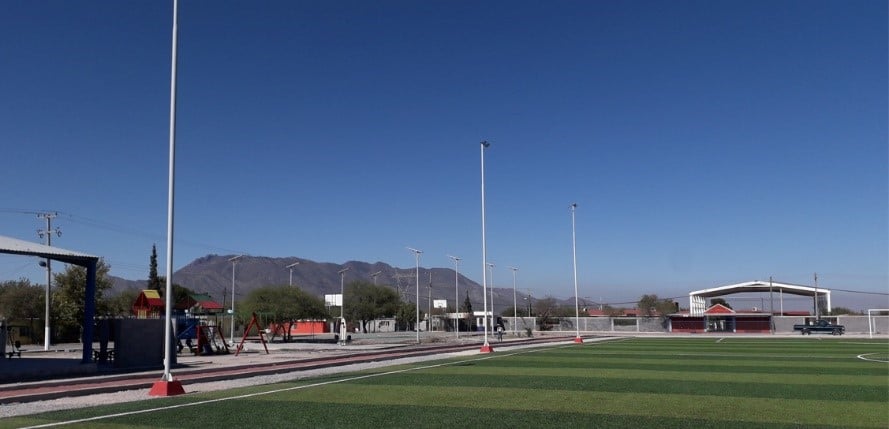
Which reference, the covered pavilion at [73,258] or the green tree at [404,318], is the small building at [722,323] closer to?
the green tree at [404,318]

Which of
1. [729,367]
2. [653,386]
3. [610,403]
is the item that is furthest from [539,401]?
[729,367]

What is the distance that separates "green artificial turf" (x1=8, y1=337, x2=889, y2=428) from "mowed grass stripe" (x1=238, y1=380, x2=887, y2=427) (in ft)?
0.08

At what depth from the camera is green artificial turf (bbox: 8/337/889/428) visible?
13.8m

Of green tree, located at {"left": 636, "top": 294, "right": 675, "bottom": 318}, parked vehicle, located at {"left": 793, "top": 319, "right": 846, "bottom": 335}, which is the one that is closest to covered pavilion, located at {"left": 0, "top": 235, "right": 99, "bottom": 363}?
parked vehicle, located at {"left": 793, "top": 319, "right": 846, "bottom": 335}

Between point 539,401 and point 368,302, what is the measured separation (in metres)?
102

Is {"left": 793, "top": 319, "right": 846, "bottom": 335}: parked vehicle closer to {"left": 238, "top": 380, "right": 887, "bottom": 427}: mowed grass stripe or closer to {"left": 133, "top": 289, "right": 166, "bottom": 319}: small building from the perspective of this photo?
{"left": 133, "top": 289, "right": 166, "bottom": 319}: small building

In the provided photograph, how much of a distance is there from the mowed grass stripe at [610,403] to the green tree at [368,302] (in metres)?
93.0

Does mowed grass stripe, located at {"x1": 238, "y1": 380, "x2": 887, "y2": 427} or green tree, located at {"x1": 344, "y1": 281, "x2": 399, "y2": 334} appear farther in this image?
green tree, located at {"x1": 344, "y1": 281, "x2": 399, "y2": 334}

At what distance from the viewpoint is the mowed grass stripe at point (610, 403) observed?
1459 centimetres

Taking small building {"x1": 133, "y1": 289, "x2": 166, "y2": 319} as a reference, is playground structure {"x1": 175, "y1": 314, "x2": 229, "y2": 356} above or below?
below

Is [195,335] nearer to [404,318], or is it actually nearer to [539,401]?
[539,401]

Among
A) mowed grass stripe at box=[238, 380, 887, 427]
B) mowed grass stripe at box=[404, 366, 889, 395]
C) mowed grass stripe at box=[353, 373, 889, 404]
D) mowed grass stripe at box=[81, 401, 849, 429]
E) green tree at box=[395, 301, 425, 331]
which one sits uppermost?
mowed grass stripe at box=[81, 401, 849, 429]

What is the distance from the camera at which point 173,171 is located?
771 inches

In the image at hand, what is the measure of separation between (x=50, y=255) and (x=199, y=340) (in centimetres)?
1472
